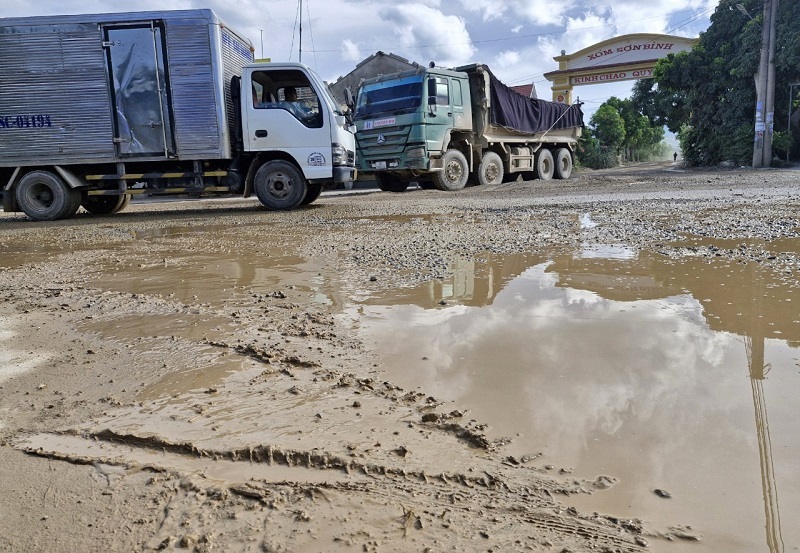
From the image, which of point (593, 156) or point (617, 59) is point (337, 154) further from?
point (617, 59)

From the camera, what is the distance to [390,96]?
12.5 metres

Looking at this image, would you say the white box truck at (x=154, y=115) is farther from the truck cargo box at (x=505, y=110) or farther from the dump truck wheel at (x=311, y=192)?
the truck cargo box at (x=505, y=110)

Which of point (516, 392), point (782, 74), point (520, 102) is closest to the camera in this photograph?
point (516, 392)

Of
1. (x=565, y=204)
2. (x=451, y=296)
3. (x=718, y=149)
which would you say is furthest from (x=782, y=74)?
(x=451, y=296)

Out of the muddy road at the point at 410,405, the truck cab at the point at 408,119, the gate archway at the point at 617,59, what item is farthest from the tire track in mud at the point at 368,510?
the gate archway at the point at 617,59

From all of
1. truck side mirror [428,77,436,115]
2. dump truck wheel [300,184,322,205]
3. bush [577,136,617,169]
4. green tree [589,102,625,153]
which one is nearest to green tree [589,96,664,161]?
green tree [589,102,625,153]

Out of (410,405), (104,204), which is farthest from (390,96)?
(410,405)

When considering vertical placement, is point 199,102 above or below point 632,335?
above

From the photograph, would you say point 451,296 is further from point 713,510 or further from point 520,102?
point 520,102

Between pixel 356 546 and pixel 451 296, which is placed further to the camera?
pixel 451 296

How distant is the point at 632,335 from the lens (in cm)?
287

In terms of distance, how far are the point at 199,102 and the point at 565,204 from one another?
5570mm

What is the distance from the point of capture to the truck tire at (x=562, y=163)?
1834cm

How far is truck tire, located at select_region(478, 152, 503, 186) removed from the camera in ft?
47.5
